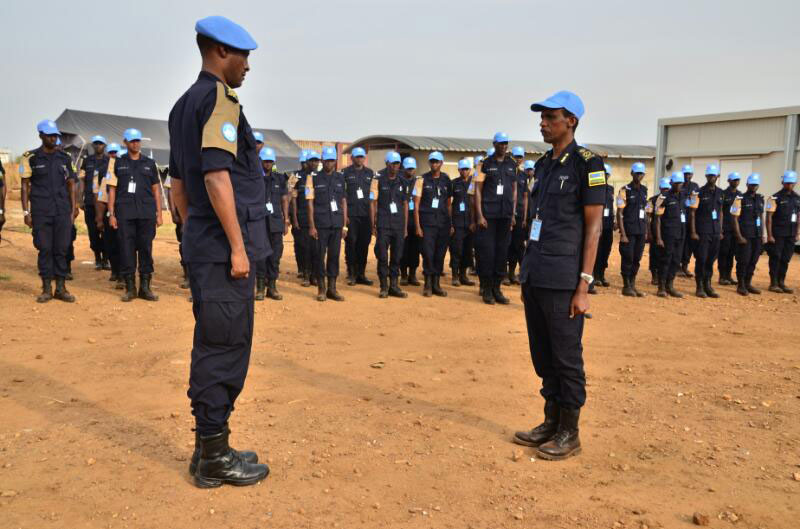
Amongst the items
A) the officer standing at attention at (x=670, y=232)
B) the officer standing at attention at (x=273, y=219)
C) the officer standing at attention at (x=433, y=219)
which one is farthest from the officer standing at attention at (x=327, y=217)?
the officer standing at attention at (x=670, y=232)

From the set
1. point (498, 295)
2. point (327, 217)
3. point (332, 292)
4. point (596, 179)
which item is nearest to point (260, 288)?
point (332, 292)

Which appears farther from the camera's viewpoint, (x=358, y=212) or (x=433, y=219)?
(x=358, y=212)

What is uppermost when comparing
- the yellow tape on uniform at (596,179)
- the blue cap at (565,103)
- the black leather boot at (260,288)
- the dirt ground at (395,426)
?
the blue cap at (565,103)

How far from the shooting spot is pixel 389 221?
9.53 m

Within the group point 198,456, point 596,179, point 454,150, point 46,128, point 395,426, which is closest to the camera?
point 198,456

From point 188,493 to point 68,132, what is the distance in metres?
24.2

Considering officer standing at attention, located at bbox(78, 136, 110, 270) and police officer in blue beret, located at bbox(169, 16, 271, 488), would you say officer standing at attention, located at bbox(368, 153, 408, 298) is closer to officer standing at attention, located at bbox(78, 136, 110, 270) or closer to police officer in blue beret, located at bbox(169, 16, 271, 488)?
officer standing at attention, located at bbox(78, 136, 110, 270)

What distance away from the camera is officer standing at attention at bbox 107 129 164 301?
8383 millimetres

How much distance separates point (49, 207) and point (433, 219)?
5413mm

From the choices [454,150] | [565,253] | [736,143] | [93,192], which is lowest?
[565,253]

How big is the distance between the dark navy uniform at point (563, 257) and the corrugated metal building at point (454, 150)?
21.1 meters

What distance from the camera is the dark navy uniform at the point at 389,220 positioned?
31.3 ft

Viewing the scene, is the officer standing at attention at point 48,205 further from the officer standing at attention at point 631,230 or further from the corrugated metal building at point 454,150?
the corrugated metal building at point 454,150

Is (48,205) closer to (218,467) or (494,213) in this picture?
(494,213)
